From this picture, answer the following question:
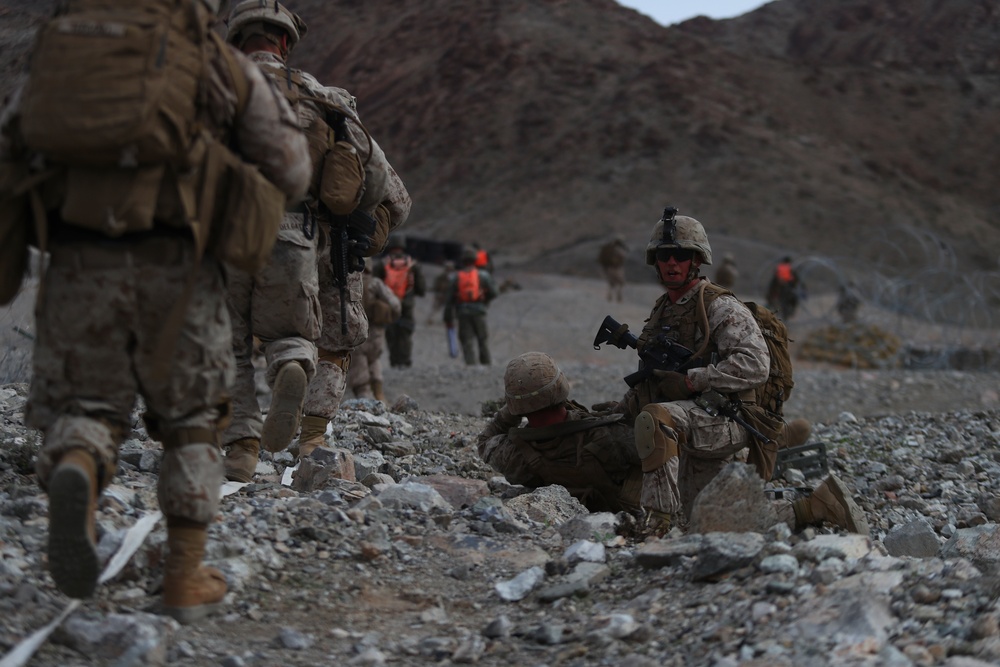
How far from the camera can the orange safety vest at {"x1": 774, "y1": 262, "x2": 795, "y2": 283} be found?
66.1ft

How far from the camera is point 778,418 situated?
17.2 ft

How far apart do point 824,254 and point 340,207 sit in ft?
111

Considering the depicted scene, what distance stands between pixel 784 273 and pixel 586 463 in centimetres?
1556

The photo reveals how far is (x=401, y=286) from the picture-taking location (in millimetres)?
12500

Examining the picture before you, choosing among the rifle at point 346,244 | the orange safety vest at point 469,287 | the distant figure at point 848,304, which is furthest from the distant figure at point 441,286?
the rifle at point 346,244

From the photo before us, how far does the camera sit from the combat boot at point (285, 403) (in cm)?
450

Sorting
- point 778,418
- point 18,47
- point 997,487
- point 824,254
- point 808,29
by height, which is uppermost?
point 808,29

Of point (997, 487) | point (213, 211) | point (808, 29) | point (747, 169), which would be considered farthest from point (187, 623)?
point (808, 29)

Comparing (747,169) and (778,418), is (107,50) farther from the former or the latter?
(747,169)

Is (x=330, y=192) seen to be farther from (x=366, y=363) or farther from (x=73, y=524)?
(x=366, y=363)

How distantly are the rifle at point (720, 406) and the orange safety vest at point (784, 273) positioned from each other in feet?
51.4

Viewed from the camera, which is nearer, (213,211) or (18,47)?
(213,211)

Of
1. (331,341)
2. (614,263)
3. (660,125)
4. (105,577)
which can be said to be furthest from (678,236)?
(660,125)

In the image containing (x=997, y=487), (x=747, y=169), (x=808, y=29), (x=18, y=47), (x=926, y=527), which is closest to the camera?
(x=18, y=47)
